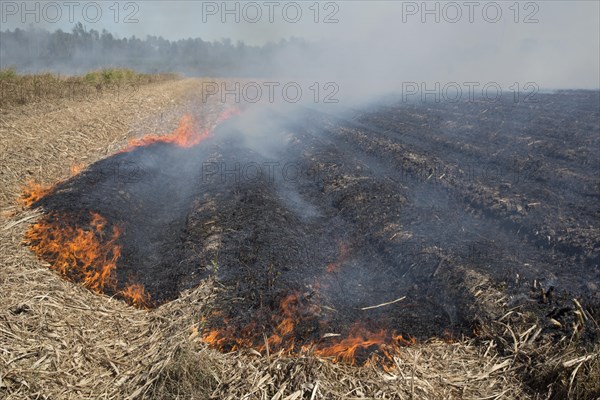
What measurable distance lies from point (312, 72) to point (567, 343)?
40.6m

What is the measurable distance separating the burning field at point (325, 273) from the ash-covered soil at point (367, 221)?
0.12 feet

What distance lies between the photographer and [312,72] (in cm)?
4206

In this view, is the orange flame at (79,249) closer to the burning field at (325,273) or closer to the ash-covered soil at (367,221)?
the burning field at (325,273)

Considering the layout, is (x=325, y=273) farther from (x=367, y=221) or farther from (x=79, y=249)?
(x=79, y=249)

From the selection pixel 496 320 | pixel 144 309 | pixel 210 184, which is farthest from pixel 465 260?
pixel 210 184

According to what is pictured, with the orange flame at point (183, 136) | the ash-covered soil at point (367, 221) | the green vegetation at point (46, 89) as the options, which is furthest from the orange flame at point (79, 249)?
the green vegetation at point (46, 89)

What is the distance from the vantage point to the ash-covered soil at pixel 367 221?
5000 millimetres

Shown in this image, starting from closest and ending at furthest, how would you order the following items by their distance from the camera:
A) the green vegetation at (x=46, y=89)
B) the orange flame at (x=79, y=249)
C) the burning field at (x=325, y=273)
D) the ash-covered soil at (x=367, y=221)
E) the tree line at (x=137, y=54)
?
the burning field at (x=325, y=273) < the ash-covered soil at (x=367, y=221) < the orange flame at (x=79, y=249) < the green vegetation at (x=46, y=89) < the tree line at (x=137, y=54)

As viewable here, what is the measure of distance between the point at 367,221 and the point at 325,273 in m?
2.05

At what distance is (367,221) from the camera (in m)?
7.47

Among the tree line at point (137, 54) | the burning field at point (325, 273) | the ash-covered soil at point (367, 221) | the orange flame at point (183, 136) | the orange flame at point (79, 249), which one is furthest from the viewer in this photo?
the tree line at point (137, 54)

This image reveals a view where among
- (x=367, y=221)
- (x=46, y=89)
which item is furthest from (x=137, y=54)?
(x=367, y=221)

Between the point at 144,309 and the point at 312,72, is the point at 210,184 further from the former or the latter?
the point at 312,72

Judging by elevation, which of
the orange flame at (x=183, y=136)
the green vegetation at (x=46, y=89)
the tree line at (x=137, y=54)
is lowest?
the orange flame at (x=183, y=136)
